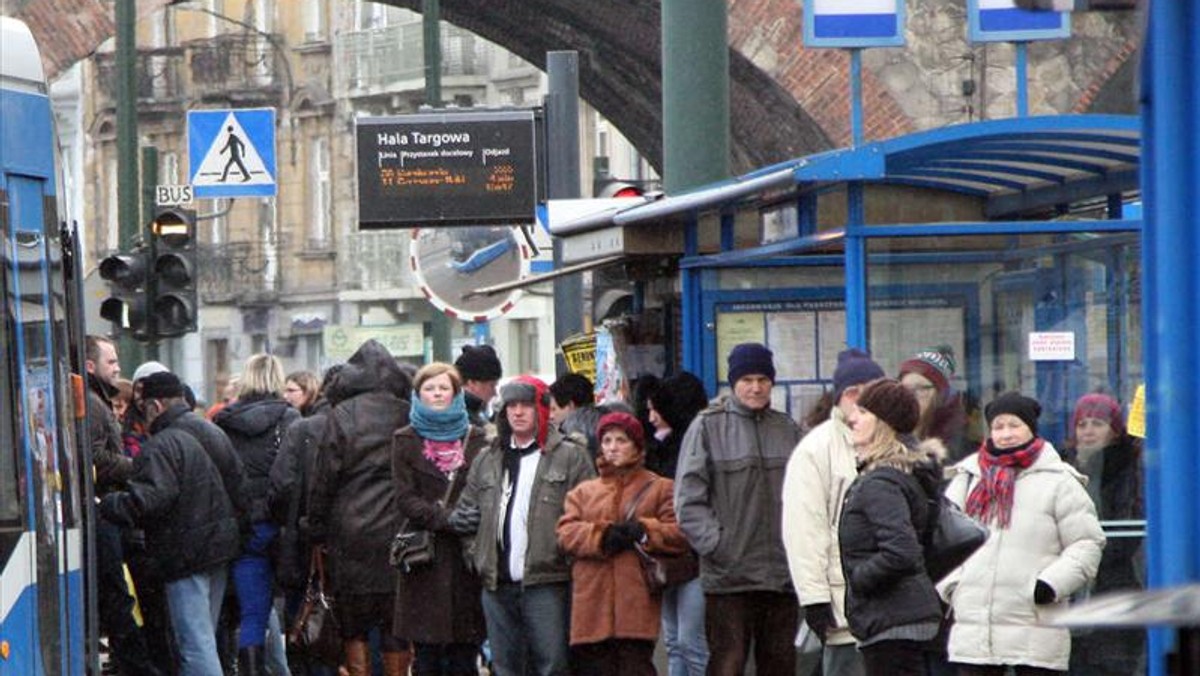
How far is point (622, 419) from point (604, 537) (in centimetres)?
46

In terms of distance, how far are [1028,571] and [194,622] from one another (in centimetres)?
473

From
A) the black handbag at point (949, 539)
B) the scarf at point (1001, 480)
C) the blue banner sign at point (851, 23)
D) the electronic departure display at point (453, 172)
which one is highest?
the blue banner sign at point (851, 23)

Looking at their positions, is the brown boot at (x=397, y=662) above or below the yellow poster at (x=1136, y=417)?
below

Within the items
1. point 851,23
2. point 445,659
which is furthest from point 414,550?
point 851,23

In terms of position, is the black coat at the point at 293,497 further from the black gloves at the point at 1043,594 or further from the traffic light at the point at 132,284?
the traffic light at the point at 132,284

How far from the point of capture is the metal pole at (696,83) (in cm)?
1321

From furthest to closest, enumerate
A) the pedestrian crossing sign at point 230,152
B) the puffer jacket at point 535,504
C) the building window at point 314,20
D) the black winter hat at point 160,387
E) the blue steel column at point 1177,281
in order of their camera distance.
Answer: the building window at point 314,20 → the pedestrian crossing sign at point 230,152 → the black winter hat at point 160,387 → the puffer jacket at point 535,504 → the blue steel column at point 1177,281

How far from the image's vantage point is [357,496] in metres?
12.6

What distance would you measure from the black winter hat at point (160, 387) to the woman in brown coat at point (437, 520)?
3.43 feet

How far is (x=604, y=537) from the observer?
1098 centimetres

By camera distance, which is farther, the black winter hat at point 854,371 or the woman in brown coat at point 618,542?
the woman in brown coat at point 618,542

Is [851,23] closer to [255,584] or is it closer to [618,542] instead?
[618,542]

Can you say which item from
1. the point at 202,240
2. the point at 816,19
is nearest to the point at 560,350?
the point at 816,19

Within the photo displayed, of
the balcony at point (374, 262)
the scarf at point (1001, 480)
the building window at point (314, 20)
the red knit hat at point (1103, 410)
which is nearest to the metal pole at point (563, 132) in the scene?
the red knit hat at point (1103, 410)
